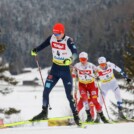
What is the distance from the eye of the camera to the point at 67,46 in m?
8.60

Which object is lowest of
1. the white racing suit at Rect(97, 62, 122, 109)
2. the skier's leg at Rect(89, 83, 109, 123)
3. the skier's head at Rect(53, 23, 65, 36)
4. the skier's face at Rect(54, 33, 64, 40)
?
the skier's leg at Rect(89, 83, 109, 123)

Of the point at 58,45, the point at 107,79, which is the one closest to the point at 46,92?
the point at 58,45

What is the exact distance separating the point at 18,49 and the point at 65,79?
6464 inches

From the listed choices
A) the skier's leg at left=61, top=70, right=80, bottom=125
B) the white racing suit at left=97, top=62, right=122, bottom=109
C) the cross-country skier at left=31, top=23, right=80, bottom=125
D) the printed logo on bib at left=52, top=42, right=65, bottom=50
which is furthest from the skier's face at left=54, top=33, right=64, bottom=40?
the white racing suit at left=97, top=62, right=122, bottom=109

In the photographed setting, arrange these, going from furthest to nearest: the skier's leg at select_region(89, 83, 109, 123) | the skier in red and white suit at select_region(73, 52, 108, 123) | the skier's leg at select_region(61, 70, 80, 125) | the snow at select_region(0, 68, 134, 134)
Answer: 1. the skier in red and white suit at select_region(73, 52, 108, 123)
2. the skier's leg at select_region(89, 83, 109, 123)
3. the skier's leg at select_region(61, 70, 80, 125)
4. the snow at select_region(0, 68, 134, 134)

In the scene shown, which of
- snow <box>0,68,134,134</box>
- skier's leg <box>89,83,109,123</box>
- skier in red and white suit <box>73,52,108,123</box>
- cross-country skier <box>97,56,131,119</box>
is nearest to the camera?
snow <box>0,68,134,134</box>

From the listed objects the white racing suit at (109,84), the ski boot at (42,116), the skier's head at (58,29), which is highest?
the skier's head at (58,29)

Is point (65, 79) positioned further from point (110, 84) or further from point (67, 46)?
point (110, 84)

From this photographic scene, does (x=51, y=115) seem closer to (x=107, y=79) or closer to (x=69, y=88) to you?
(x=107, y=79)

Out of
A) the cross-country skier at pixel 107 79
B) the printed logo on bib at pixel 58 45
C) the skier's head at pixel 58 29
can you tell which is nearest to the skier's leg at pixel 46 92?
the printed logo on bib at pixel 58 45

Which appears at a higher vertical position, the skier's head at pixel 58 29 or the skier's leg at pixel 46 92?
the skier's head at pixel 58 29

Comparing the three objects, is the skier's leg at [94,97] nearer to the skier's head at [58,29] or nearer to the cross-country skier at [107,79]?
the cross-country skier at [107,79]

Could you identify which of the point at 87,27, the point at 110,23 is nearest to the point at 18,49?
the point at 87,27

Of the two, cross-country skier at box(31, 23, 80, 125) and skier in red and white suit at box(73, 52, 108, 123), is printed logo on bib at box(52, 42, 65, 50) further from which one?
skier in red and white suit at box(73, 52, 108, 123)
